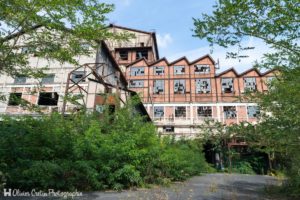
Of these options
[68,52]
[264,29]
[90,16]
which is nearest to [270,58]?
[264,29]

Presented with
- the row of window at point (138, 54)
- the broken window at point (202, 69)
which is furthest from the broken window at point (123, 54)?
the broken window at point (202, 69)

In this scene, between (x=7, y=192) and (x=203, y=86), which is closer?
(x=7, y=192)

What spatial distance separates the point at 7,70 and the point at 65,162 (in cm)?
283

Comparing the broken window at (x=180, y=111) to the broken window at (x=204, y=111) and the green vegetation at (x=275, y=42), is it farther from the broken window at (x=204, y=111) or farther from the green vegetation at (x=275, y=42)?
the green vegetation at (x=275, y=42)

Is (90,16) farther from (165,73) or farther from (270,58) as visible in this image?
(165,73)

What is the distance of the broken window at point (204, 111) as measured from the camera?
2997cm

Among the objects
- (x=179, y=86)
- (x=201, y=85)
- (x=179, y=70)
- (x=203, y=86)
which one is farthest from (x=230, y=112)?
(x=179, y=70)

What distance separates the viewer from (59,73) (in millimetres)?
21094

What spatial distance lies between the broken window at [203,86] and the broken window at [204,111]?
2147 mm

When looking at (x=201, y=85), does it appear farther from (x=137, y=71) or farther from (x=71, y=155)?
(x=71, y=155)

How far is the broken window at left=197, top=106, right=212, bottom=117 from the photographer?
30.0 metres

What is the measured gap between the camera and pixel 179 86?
104ft

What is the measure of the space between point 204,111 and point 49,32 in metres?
26.5

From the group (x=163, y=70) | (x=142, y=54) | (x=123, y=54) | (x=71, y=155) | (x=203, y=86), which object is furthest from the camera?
(x=123, y=54)
